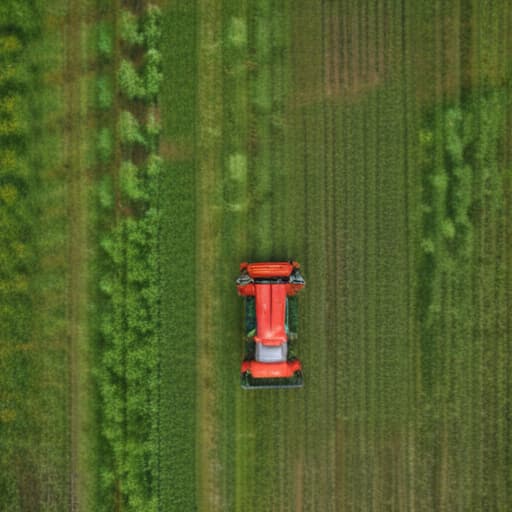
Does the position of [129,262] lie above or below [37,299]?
above

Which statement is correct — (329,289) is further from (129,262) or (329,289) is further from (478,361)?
(129,262)

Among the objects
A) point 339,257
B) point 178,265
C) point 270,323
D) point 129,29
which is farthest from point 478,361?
point 129,29

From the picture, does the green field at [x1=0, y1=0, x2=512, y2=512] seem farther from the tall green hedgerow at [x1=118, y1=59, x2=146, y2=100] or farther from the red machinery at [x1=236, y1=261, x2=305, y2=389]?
the red machinery at [x1=236, y1=261, x2=305, y2=389]

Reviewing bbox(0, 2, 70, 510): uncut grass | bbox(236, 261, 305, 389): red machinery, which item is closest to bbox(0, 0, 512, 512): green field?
bbox(0, 2, 70, 510): uncut grass

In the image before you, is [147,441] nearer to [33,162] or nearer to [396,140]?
[33,162]

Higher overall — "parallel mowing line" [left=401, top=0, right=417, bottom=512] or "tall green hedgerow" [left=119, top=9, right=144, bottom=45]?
"tall green hedgerow" [left=119, top=9, right=144, bottom=45]

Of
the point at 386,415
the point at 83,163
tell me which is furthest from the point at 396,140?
the point at 83,163

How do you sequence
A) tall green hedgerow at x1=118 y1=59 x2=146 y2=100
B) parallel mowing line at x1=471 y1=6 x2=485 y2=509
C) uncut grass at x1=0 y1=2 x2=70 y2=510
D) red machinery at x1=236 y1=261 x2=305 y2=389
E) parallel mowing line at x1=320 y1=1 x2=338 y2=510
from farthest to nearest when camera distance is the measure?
parallel mowing line at x1=471 y1=6 x2=485 y2=509 < parallel mowing line at x1=320 y1=1 x2=338 y2=510 < uncut grass at x1=0 y1=2 x2=70 y2=510 < tall green hedgerow at x1=118 y1=59 x2=146 y2=100 < red machinery at x1=236 y1=261 x2=305 y2=389

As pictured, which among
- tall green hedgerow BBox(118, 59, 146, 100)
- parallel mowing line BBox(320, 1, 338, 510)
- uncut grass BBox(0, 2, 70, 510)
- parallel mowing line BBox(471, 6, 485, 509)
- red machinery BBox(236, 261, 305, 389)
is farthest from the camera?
parallel mowing line BBox(471, 6, 485, 509)
